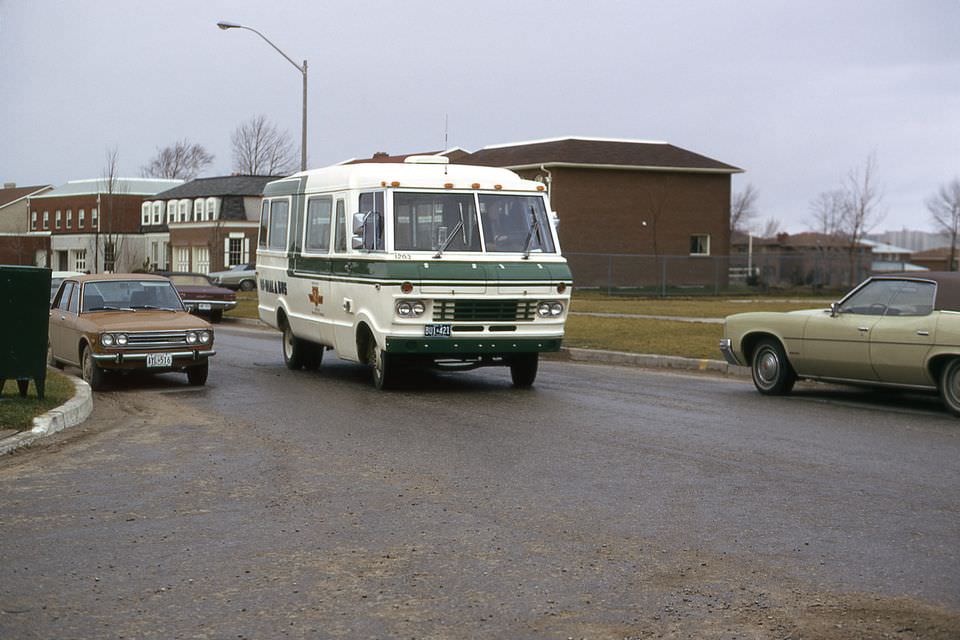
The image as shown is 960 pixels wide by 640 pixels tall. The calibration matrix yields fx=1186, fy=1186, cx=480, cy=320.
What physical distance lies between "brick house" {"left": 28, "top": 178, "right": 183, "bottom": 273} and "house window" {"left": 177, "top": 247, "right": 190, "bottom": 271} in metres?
5.07

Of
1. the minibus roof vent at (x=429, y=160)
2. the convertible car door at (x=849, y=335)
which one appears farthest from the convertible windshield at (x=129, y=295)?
the convertible car door at (x=849, y=335)

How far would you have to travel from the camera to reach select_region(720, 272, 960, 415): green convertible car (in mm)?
12539

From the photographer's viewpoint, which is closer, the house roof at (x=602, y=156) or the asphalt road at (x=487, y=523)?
the asphalt road at (x=487, y=523)

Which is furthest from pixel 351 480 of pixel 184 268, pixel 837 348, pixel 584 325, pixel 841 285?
pixel 184 268

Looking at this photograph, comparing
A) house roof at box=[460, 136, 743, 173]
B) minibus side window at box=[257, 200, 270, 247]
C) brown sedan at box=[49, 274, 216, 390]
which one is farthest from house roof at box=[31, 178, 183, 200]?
brown sedan at box=[49, 274, 216, 390]

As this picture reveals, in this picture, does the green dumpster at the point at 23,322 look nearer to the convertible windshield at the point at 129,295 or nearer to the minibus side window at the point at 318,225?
the convertible windshield at the point at 129,295

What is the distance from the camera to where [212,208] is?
77250 millimetres

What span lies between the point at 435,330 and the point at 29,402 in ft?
14.9

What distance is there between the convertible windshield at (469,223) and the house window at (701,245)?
48.8 m

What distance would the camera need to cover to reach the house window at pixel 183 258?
260 feet

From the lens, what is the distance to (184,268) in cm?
8006

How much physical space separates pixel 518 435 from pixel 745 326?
16.5 ft

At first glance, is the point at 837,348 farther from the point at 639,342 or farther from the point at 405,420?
the point at 639,342

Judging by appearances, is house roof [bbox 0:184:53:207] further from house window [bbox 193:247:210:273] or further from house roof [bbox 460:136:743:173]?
house roof [bbox 460:136:743:173]
